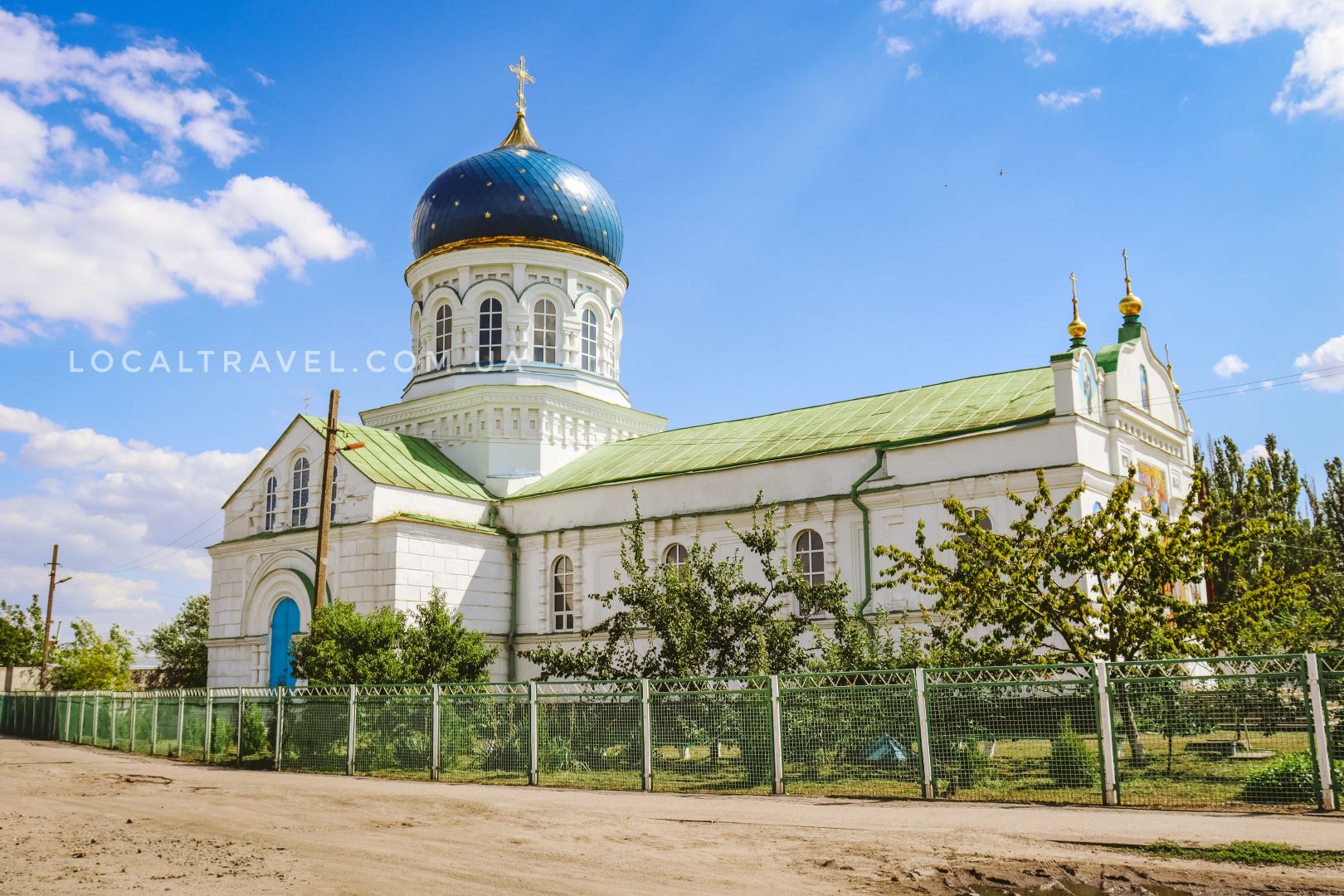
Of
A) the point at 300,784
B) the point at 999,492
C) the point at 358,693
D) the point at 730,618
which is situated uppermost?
the point at 999,492

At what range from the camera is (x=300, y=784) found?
16156mm

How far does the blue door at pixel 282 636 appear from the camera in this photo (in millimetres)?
26125

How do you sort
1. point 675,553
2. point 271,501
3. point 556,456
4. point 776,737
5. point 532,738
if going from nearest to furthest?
1. point 776,737
2. point 532,738
3. point 675,553
4. point 271,501
5. point 556,456

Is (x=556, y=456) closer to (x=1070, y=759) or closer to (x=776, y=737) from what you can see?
(x=776, y=737)

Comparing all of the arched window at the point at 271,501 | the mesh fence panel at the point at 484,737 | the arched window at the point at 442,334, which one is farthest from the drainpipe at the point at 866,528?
the arched window at the point at 271,501

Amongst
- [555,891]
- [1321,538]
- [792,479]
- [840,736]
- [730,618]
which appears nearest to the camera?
[555,891]

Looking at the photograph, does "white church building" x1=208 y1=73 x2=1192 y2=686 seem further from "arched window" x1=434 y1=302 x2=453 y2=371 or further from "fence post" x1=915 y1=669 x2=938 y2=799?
"fence post" x1=915 y1=669 x2=938 y2=799

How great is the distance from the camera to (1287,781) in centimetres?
1120

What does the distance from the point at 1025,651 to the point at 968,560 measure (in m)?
1.48

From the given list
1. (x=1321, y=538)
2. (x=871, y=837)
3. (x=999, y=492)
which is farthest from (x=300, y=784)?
(x=1321, y=538)

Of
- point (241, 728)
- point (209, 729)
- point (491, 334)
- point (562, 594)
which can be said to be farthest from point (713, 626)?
point (491, 334)

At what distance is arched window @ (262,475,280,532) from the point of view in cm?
2772

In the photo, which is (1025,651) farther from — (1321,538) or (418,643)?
(1321,538)

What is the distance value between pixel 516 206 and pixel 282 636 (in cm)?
1266
